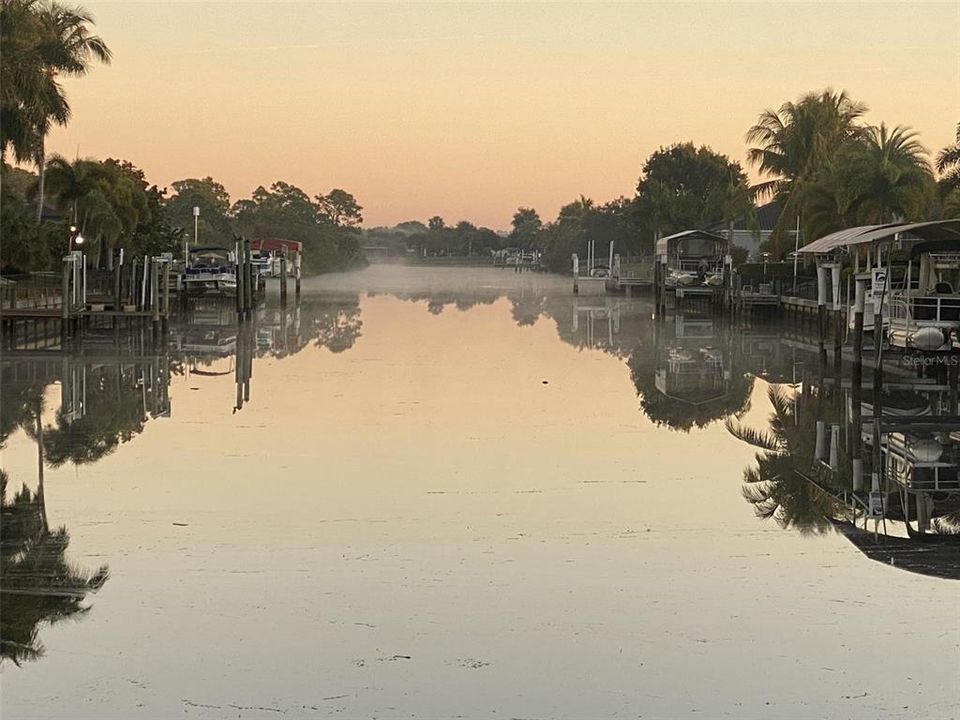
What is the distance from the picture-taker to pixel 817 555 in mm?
13047

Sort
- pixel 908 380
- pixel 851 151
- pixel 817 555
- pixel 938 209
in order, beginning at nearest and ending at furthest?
pixel 817 555 < pixel 908 380 < pixel 851 151 < pixel 938 209

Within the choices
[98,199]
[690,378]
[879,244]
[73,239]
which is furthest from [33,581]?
[98,199]

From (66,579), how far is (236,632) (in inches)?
85.1

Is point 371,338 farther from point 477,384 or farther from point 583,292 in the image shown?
point 583,292

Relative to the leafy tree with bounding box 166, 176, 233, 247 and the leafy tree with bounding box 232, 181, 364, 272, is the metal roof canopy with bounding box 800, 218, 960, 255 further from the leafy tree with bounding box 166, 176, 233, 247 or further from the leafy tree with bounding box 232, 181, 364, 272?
the leafy tree with bounding box 232, 181, 364, 272

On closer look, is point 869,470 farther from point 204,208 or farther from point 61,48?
point 204,208

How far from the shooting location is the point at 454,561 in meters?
12.7

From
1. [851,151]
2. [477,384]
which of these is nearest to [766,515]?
[477,384]

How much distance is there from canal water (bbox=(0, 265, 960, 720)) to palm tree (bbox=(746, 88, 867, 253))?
1650 inches

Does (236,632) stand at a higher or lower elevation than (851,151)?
lower

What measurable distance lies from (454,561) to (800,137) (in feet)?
193

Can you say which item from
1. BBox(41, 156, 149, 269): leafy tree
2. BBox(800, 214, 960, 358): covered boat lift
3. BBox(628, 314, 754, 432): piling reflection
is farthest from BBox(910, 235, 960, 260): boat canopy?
BBox(41, 156, 149, 269): leafy tree

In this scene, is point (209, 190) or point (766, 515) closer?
point (766, 515)

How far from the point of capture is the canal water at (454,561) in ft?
30.5
